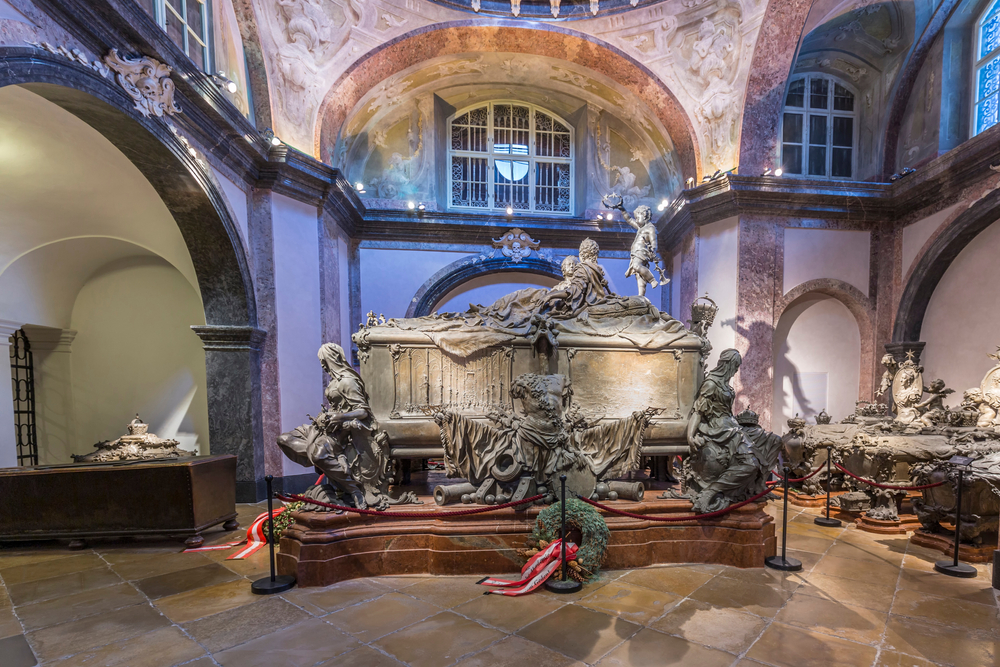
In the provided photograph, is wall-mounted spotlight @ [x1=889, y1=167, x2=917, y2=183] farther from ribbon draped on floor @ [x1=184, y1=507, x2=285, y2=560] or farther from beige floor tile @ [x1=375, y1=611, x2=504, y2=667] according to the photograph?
ribbon draped on floor @ [x1=184, y1=507, x2=285, y2=560]

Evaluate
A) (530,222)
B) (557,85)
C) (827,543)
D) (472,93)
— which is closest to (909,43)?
(557,85)

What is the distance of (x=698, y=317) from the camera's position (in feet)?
18.6

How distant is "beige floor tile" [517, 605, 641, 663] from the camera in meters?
2.92

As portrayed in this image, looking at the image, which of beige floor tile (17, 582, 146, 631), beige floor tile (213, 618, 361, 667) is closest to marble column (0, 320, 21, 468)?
beige floor tile (17, 582, 146, 631)

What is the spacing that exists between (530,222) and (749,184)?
417 cm

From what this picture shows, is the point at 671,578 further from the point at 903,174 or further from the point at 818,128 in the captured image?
the point at 818,128

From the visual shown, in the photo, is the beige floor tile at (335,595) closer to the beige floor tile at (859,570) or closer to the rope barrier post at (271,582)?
the rope barrier post at (271,582)

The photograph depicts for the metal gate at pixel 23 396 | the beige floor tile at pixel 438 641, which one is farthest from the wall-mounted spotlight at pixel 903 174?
the metal gate at pixel 23 396

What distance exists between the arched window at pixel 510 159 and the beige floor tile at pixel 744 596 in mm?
8355

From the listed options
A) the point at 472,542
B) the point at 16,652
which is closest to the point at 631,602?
the point at 472,542

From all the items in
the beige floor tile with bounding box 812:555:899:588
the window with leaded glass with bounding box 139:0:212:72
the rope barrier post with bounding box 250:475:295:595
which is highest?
the window with leaded glass with bounding box 139:0:212:72

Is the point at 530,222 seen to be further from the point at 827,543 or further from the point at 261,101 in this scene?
the point at 827,543

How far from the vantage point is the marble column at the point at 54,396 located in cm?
750

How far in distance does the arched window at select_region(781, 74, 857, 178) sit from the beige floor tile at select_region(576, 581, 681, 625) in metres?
8.79
